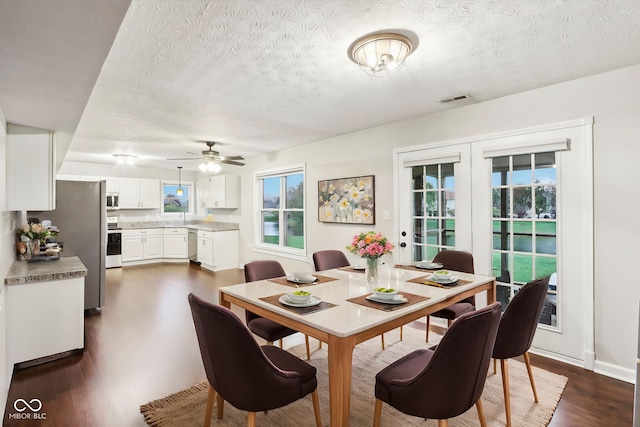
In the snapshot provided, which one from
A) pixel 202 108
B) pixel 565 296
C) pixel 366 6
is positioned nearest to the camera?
pixel 366 6

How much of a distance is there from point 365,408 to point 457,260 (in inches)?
64.7

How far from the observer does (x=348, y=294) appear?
2.19m

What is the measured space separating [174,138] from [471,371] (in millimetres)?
4688

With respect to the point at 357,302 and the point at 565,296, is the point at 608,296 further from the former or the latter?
the point at 357,302

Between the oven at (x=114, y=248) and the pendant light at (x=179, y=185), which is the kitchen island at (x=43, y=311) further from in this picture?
the pendant light at (x=179, y=185)

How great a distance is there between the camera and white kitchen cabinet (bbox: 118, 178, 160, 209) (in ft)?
24.7

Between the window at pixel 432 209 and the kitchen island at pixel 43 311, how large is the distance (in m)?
3.47

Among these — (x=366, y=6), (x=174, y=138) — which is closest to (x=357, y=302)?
(x=366, y=6)

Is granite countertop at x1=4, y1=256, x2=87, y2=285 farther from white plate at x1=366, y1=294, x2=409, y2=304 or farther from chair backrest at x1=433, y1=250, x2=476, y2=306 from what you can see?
chair backrest at x1=433, y1=250, x2=476, y2=306

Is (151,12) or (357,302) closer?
(151,12)

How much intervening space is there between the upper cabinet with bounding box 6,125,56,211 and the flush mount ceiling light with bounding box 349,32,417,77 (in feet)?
9.41

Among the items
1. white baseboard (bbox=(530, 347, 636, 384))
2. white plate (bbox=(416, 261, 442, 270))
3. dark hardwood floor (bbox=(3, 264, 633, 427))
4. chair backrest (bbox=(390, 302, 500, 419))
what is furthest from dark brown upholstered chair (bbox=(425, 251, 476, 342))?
chair backrest (bbox=(390, 302, 500, 419))

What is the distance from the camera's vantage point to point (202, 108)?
3436 millimetres

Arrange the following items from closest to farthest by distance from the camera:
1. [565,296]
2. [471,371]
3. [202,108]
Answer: [471,371] → [565,296] → [202,108]
